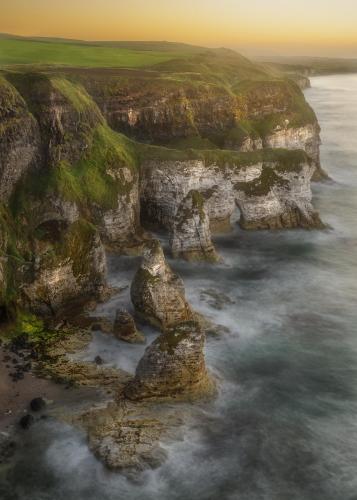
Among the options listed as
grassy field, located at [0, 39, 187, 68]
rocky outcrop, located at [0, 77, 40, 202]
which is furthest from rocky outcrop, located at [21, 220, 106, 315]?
grassy field, located at [0, 39, 187, 68]

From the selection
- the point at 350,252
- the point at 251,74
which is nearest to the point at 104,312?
the point at 350,252

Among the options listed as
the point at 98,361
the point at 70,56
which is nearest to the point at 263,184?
the point at 98,361

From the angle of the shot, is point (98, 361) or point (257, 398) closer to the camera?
point (257, 398)

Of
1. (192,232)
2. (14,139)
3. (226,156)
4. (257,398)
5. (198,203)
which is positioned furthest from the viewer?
(226,156)

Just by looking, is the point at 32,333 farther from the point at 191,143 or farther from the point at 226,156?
the point at 191,143

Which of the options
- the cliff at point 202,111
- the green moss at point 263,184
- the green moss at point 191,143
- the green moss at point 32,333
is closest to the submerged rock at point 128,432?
the green moss at point 32,333

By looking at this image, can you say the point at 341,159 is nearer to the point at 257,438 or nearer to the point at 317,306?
the point at 317,306
